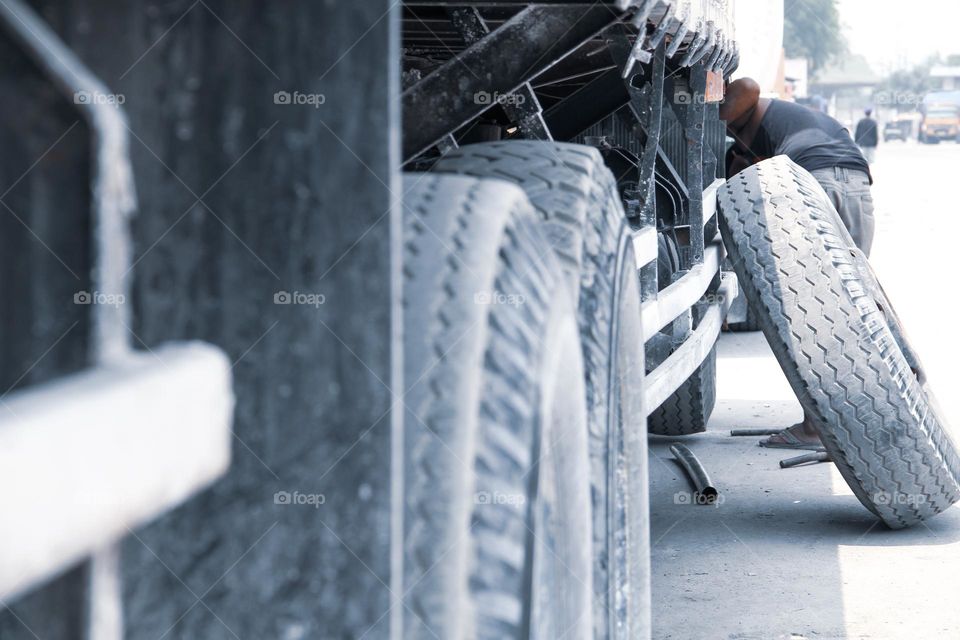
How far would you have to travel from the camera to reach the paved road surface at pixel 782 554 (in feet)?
12.6

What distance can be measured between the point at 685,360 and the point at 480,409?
2.79 m

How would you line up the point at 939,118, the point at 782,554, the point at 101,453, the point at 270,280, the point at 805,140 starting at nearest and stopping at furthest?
the point at 101,453
the point at 270,280
the point at 782,554
the point at 805,140
the point at 939,118

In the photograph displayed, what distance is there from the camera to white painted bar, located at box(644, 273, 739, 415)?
3.65 metres

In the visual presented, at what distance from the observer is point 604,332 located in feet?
7.20

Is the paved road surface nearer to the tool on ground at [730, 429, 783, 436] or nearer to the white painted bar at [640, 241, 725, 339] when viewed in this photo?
the tool on ground at [730, 429, 783, 436]

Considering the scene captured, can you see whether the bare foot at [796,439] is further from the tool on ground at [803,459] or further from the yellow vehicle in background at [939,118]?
the yellow vehicle in background at [939,118]

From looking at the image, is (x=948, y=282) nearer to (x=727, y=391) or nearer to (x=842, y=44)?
(x=727, y=391)

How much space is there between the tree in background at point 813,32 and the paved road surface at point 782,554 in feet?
217

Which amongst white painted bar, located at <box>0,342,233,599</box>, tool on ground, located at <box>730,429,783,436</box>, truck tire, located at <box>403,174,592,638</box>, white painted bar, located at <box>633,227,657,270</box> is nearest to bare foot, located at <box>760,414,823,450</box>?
tool on ground, located at <box>730,429,783,436</box>

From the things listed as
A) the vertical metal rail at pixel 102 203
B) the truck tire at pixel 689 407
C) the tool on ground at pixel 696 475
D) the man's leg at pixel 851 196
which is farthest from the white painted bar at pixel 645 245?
the man's leg at pixel 851 196

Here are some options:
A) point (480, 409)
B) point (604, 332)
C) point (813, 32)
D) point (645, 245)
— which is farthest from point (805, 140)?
point (813, 32)

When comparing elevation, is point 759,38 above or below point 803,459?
above

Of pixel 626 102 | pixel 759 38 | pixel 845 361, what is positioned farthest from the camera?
pixel 759 38

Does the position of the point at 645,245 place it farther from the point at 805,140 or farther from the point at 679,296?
the point at 805,140
